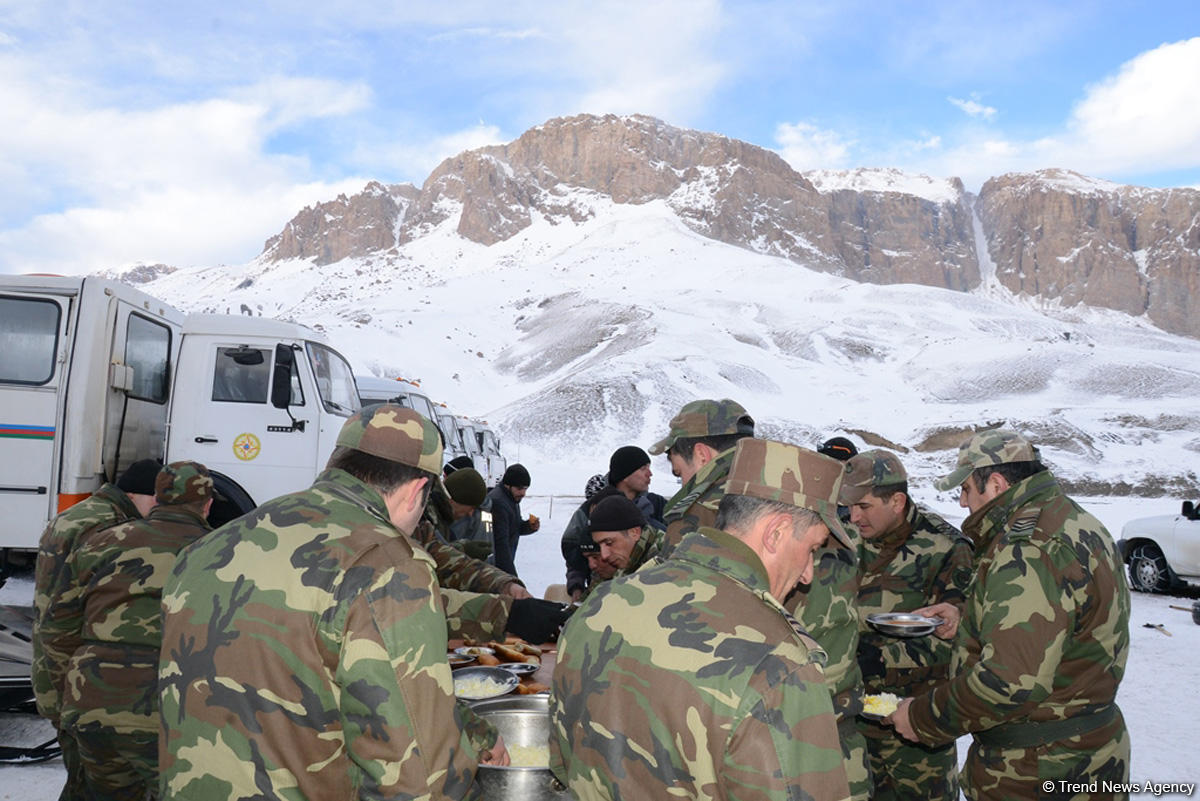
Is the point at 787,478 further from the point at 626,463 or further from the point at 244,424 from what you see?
the point at 244,424

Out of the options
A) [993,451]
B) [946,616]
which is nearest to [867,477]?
[946,616]

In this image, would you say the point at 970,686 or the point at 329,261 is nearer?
the point at 970,686

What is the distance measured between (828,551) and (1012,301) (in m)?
186

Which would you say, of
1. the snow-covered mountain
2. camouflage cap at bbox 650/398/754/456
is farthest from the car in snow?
the snow-covered mountain

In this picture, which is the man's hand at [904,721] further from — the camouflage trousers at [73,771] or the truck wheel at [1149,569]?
the truck wheel at [1149,569]

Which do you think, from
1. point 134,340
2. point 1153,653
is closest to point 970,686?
point 1153,653

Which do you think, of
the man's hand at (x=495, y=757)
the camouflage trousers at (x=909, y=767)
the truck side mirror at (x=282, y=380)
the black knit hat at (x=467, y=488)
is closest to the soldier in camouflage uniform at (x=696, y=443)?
the man's hand at (x=495, y=757)

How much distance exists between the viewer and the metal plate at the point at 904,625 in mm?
3719

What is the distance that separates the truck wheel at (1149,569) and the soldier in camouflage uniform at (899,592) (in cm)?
1008

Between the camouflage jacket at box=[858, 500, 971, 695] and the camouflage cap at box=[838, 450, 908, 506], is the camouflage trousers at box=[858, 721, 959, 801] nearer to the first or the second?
the camouflage jacket at box=[858, 500, 971, 695]

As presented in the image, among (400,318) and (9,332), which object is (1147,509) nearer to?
(9,332)

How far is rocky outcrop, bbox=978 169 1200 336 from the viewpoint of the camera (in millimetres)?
154125

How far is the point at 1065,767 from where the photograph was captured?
312 cm

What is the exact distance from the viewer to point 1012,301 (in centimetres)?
16775
